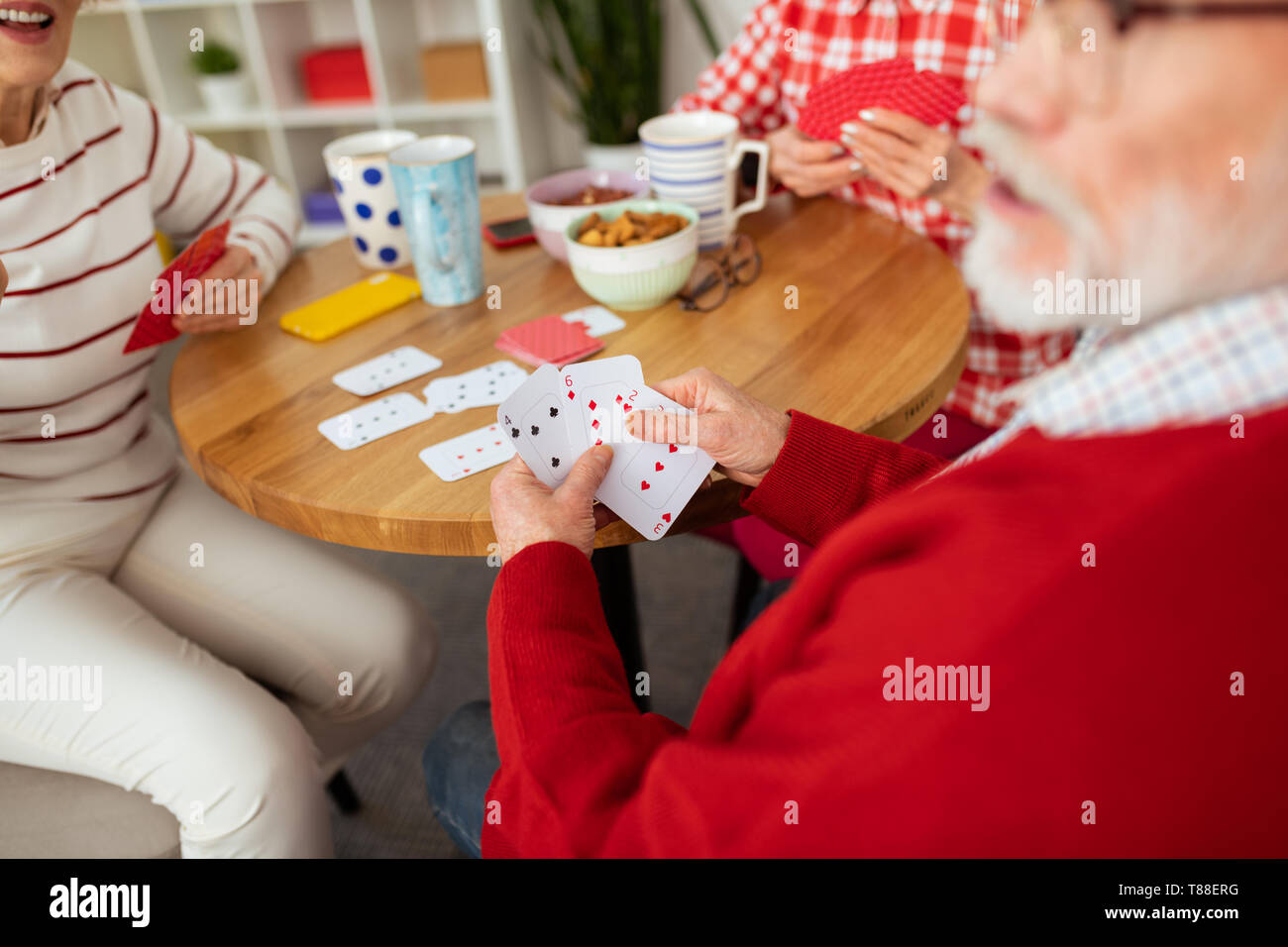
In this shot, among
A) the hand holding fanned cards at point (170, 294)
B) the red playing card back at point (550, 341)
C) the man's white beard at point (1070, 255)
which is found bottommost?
the red playing card back at point (550, 341)

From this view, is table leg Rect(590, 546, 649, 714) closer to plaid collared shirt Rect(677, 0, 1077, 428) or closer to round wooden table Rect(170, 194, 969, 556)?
round wooden table Rect(170, 194, 969, 556)

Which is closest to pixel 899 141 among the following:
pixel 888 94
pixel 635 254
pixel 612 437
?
pixel 888 94

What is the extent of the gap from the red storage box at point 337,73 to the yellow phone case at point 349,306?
7.83ft

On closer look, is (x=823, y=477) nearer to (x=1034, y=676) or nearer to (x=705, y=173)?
(x=1034, y=676)

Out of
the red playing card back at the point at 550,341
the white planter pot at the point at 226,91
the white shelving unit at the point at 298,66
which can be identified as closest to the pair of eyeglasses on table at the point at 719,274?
the red playing card back at the point at 550,341

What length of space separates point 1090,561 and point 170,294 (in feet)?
3.82

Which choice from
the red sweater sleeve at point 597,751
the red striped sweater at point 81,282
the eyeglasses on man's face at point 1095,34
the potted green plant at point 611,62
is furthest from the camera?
the potted green plant at point 611,62

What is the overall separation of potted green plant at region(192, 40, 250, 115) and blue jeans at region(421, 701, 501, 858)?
3.21 m

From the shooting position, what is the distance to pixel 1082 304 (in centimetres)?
57

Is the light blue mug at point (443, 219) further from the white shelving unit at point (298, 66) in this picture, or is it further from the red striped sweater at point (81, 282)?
the white shelving unit at point (298, 66)

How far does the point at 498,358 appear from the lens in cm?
113

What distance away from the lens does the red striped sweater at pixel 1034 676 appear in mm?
493

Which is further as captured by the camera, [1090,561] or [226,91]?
[226,91]

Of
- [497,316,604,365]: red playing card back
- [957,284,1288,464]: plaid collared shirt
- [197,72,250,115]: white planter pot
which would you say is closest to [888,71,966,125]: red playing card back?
[497,316,604,365]: red playing card back
